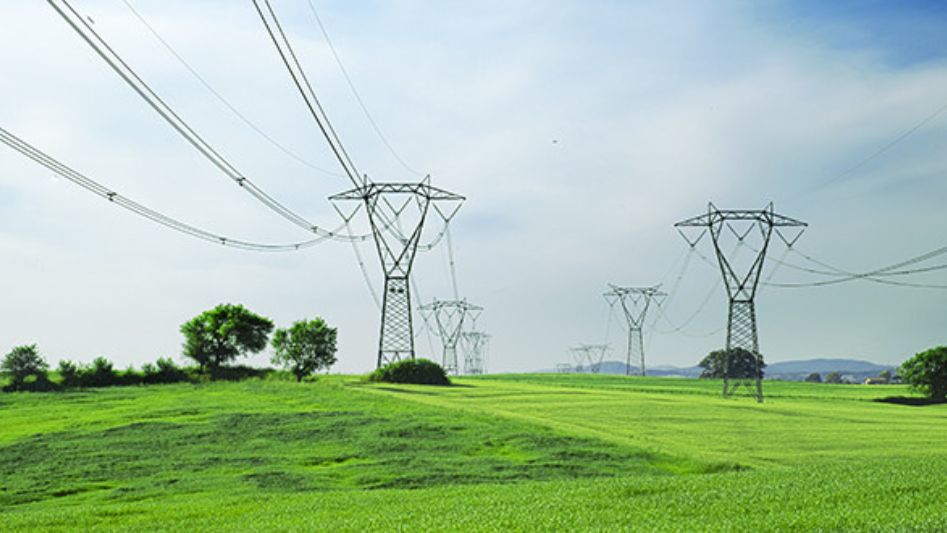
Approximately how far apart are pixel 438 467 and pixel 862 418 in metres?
31.5

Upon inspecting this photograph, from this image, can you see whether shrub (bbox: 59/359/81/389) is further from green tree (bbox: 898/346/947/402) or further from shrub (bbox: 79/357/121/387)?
green tree (bbox: 898/346/947/402)

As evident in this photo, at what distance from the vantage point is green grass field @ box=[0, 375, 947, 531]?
15.6 metres

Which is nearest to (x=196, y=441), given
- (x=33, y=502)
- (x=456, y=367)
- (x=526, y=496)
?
(x=33, y=502)

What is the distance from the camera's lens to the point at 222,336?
276 ft

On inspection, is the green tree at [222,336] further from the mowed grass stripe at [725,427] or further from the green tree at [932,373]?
the green tree at [932,373]

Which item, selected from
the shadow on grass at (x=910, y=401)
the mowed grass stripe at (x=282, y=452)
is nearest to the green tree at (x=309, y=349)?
the mowed grass stripe at (x=282, y=452)

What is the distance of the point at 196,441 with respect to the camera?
32.2 metres

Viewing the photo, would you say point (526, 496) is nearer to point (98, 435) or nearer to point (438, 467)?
point (438, 467)

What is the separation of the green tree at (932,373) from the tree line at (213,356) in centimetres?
5646

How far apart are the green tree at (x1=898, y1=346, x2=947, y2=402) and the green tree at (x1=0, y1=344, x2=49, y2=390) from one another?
8179cm

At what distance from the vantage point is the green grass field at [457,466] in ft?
51.3

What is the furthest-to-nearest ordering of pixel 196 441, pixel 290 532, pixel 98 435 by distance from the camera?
pixel 98 435, pixel 196 441, pixel 290 532

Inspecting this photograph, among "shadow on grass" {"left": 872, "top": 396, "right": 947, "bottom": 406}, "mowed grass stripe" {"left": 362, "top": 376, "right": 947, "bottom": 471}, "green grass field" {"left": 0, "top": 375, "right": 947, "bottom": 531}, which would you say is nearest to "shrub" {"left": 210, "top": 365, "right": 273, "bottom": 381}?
"green grass field" {"left": 0, "top": 375, "right": 947, "bottom": 531}

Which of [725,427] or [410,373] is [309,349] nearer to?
[410,373]
